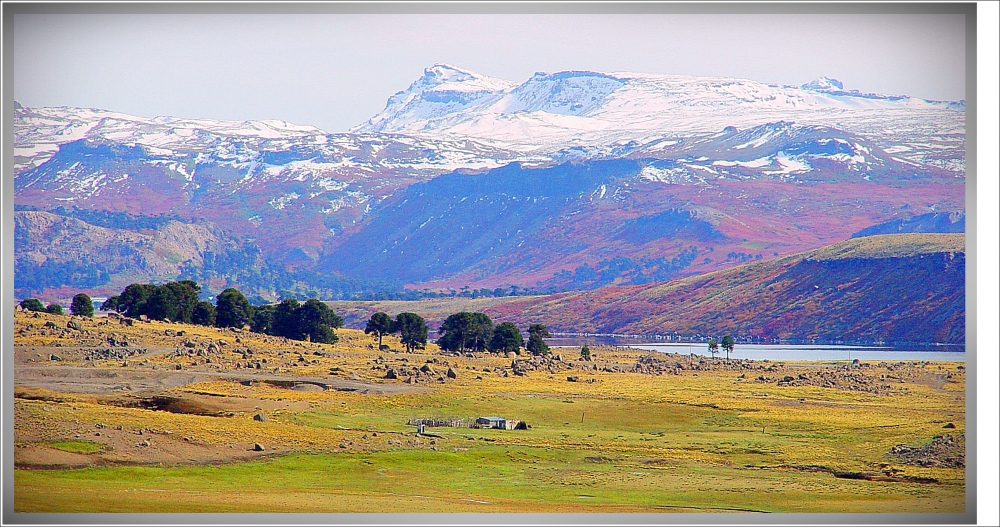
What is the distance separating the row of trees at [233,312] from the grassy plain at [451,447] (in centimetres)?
835

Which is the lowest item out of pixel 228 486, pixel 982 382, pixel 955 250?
pixel 228 486

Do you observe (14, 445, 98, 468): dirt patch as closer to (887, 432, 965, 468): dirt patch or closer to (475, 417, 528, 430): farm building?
(475, 417, 528, 430): farm building

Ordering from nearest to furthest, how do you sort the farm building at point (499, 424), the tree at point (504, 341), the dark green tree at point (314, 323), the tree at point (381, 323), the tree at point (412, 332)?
the farm building at point (499, 424), the dark green tree at point (314, 323), the tree at point (412, 332), the tree at point (504, 341), the tree at point (381, 323)

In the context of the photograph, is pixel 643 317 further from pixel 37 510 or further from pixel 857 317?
pixel 37 510

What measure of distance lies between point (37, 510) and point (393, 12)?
312 inches

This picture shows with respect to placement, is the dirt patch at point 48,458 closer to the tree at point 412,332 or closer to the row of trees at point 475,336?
the tree at point 412,332

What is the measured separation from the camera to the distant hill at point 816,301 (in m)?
109

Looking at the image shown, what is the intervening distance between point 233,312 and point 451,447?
2813 cm

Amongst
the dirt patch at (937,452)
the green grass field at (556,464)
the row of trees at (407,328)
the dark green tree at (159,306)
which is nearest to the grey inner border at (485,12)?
the green grass field at (556,464)

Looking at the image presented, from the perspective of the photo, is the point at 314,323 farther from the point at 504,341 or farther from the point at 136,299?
the point at 504,341

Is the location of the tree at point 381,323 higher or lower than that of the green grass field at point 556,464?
higher

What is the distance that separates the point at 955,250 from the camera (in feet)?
368

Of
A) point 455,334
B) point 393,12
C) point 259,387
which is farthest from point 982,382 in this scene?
point 455,334

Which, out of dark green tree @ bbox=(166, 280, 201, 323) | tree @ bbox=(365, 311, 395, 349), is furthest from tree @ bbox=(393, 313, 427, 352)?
dark green tree @ bbox=(166, 280, 201, 323)
